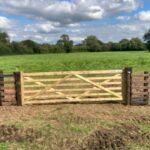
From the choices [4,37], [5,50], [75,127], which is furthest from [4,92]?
[4,37]

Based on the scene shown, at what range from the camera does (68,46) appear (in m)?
96.1

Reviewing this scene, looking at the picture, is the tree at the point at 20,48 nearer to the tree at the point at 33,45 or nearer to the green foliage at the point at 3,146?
the tree at the point at 33,45

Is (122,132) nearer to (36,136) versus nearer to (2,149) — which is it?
(36,136)

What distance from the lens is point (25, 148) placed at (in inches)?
279

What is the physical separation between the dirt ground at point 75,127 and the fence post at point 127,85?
1.29ft

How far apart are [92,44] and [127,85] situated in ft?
290

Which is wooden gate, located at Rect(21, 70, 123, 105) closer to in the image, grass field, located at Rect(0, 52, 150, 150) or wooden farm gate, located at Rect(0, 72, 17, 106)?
grass field, located at Rect(0, 52, 150, 150)

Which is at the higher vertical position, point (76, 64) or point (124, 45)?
point (124, 45)

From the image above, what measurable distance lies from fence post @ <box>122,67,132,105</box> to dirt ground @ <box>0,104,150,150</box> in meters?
0.39

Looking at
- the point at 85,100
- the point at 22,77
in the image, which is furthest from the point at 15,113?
the point at 85,100

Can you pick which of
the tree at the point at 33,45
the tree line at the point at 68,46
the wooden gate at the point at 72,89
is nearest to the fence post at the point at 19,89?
the wooden gate at the point at 72,89

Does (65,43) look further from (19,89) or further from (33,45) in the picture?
(19,89)

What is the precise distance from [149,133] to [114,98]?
392 centimetres

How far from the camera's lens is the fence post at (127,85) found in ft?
38.1
